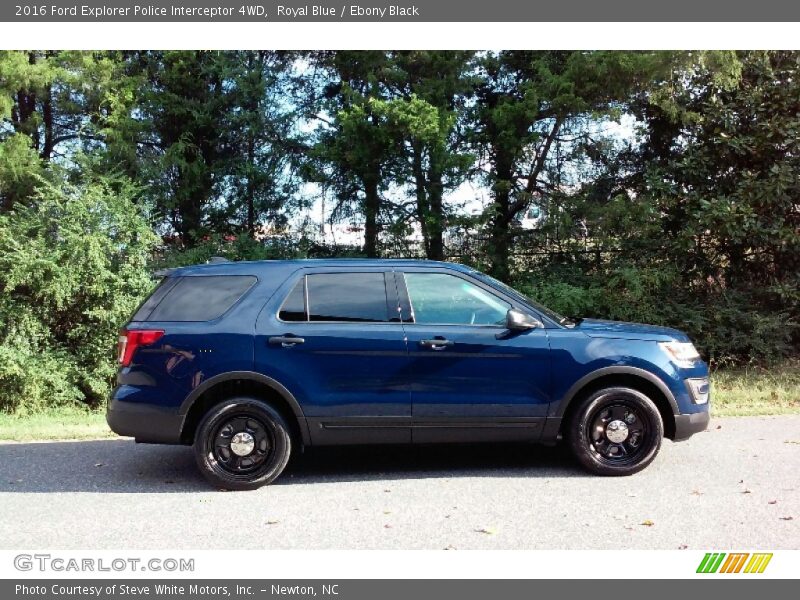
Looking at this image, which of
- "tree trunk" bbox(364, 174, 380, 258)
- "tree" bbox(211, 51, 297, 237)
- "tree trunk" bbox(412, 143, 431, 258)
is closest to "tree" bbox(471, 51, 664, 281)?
"tree trunk" bbox(412, 143, 431, 258)

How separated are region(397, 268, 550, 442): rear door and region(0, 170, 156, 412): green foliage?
707 cm

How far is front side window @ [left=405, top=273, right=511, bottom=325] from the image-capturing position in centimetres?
593

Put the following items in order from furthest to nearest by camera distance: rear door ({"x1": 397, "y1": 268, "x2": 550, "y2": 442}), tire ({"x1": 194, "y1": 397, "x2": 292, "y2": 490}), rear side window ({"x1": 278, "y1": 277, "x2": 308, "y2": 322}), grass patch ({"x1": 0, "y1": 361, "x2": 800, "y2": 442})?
1. grass patch ({"x1": 0, "y1": 361, "x2": 800, "y2": 442})
2. rear side window ({"x1": 278, "y1": 277, "x2": 308, "y2": 322})
3. rear door ({"x1": 397, "y1": 268, "x2": 550, "y2": 442})
4. tire ({"x1": 194, "y1": 397, "x2": 292, "y2": 490})

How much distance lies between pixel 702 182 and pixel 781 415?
5.57 meters

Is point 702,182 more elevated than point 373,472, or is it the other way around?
point 702,182

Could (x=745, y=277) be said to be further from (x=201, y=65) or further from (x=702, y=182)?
(x=201, y=65)

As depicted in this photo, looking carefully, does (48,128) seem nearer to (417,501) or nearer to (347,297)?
(347,297)

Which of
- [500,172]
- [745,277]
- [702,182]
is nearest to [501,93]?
[500,172]

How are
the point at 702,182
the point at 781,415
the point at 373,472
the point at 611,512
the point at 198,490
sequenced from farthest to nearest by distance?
the point at 702,182 < the point at 781,415 < the point at 373,472 < the point at 198,490 < the point at 611,512

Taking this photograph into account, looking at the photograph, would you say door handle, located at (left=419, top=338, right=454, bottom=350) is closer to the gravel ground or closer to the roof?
the roof

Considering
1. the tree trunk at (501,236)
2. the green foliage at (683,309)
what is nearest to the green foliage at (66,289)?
the tree trunk at (501,236)

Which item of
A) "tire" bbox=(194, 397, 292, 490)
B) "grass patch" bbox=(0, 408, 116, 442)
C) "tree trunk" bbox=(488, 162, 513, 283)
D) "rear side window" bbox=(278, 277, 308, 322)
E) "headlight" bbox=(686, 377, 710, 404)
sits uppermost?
"tree trunk" bbox=(488, 162, 513, 283)

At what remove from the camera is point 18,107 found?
42.9 feet

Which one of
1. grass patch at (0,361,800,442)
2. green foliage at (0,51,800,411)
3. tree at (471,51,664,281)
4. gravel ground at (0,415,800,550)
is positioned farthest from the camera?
tree at (471,51,664,281)
